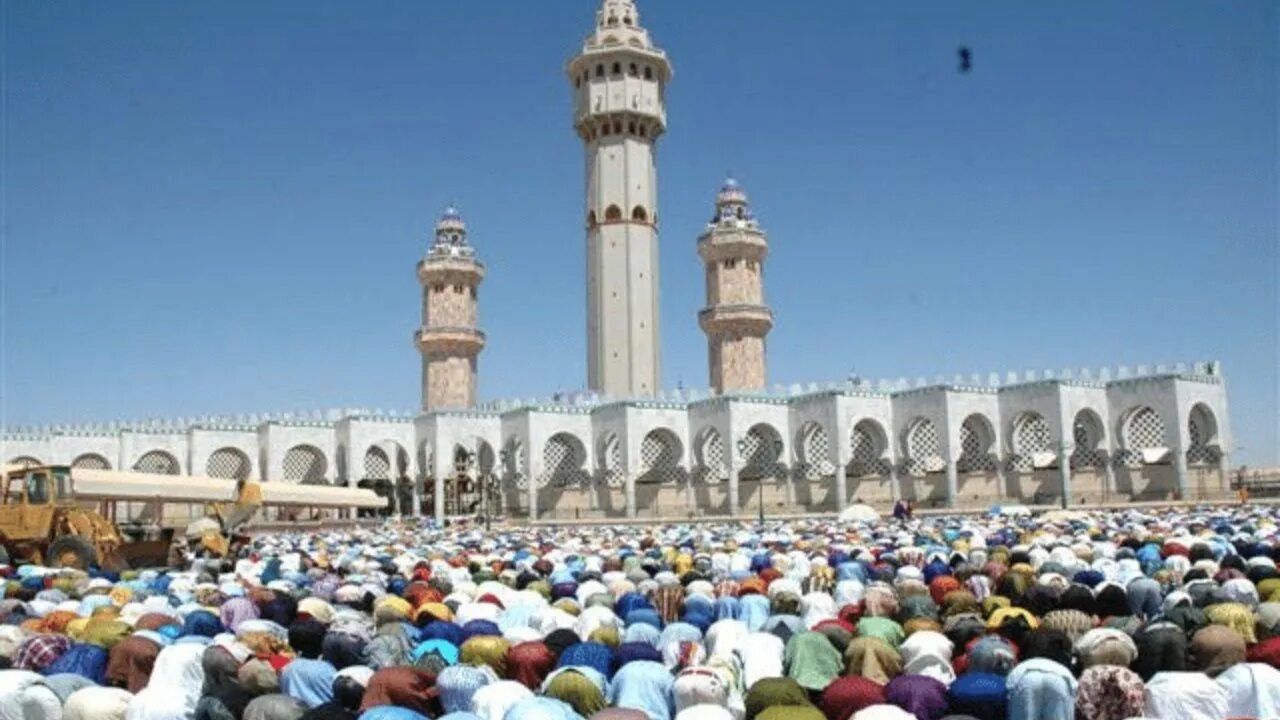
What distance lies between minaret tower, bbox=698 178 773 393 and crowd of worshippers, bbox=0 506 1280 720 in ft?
127

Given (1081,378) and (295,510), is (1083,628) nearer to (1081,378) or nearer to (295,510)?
(1081,378)

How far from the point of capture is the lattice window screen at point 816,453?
44.5m

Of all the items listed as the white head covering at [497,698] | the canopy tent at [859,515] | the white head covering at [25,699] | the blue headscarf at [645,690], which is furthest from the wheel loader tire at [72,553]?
the canopy tent at [859,515]

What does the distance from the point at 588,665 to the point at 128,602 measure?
6.91 metres

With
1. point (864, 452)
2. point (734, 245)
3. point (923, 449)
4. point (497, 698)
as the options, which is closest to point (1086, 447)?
point (923, 449)

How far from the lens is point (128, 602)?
12812 mm

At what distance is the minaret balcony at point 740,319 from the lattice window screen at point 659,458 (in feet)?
33.0

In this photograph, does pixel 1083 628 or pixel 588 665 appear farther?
pixel 1083 628

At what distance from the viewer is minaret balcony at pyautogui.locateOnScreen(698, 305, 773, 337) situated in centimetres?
5500

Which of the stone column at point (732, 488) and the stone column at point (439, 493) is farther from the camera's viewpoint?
the stone column at point (439, 493)

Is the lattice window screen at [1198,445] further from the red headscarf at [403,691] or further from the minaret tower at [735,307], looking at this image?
the red headscarf at [403,691]

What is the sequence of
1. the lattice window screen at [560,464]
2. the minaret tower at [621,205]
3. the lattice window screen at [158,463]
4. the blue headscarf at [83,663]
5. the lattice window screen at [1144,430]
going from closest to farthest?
1. the blue headscarf at [83,663]
2. the lattice window screen at [1144,430]
3. the lattice window screen at [158,463]
4. the lattice window screen at [560,464]
5. the minaret tower at [621,205]

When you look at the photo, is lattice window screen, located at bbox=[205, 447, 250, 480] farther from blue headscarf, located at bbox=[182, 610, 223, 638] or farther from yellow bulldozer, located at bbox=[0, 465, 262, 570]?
blue headscarf, located at bbox=[182, 610, 223, 638]

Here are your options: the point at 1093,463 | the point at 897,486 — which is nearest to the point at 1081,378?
the point at 1093,463
